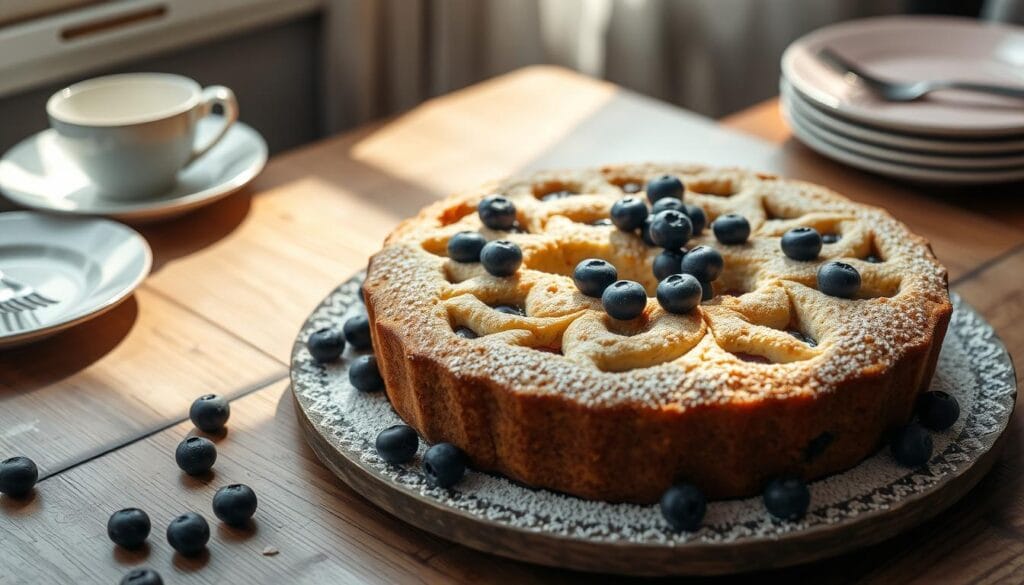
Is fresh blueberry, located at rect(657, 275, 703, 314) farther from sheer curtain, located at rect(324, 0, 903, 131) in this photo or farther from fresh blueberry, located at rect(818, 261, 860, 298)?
sheer curtain, located at rect(324, 0, 903, 131)

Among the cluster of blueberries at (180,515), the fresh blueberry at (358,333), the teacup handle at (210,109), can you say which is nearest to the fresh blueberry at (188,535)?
the cluster of blueberries at (180,515)

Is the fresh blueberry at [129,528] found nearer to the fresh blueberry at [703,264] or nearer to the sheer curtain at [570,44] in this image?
the fresh blueberry at [703,264]

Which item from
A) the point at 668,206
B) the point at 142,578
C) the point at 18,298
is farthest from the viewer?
the point at 18,298

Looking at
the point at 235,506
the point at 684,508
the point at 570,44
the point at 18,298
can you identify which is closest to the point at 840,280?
the point at 684,508

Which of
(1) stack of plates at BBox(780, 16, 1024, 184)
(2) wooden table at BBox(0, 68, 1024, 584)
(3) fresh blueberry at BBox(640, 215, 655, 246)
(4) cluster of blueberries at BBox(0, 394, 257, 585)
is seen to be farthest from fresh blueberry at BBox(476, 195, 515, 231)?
(1) stack of plates at BBox(780, 16, 1024, 184)

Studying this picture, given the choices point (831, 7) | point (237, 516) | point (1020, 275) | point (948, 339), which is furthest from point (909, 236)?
point (831, 7)

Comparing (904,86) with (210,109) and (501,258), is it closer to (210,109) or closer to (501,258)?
(501,258)
